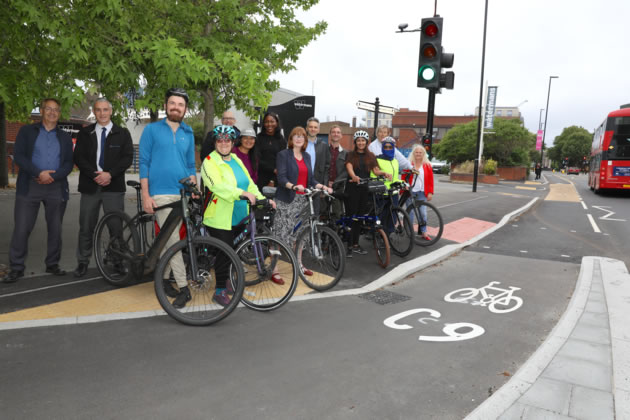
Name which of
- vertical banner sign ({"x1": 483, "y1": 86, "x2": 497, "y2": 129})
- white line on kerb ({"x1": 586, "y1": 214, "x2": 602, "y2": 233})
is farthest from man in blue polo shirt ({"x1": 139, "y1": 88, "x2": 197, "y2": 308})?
vertical banner sign ({"x1": 483, "y1": 86, "x2": 497, "y2": 129})

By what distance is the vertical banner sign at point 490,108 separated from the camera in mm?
40562

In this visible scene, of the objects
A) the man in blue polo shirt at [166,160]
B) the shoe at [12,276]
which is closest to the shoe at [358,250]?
the man in blue polo shirt at [166,160]

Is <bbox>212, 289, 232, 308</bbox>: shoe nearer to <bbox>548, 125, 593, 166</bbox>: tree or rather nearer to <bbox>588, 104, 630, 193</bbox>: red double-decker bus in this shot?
<bbox>588, 104, 630, 193</bbox>: red double-decker bus

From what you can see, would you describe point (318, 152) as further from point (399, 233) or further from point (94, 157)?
point (94, 157)

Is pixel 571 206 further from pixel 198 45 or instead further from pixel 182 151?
pixel 182 151

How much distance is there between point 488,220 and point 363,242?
5.23m

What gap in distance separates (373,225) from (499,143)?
42910 mm

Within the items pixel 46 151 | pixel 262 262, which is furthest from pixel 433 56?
pixel 46 151

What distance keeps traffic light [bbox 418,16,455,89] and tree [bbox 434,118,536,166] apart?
38.5 metres

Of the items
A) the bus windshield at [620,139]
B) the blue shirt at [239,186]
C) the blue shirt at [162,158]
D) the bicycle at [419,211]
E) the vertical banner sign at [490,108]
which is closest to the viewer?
the blue shirt at [162,158]

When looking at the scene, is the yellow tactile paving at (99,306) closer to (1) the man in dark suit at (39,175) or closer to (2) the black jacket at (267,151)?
(1) the man in dark suit at (39,175)

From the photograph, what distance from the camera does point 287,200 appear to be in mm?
5578

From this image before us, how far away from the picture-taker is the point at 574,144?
4250 inches

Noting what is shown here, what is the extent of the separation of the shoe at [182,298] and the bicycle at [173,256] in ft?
0.23
